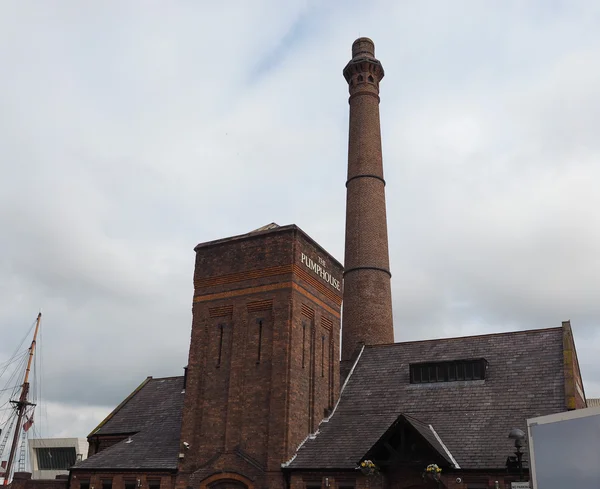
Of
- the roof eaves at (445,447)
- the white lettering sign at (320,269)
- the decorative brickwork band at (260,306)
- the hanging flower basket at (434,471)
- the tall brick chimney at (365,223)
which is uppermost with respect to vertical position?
the tall brick chimney at (365,223)

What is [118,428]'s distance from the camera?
33344 mm

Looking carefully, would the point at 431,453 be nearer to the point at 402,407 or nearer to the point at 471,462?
the point at 471,462

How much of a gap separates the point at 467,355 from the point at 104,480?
16936mm

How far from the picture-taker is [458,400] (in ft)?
81.4

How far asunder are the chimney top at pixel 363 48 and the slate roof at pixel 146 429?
26257mm

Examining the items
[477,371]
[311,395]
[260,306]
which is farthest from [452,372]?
[260,306]

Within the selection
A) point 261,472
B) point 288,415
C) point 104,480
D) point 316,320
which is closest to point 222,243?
point 316,320

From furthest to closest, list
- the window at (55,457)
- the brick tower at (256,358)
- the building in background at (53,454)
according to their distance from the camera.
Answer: the window at (55,457) < the building in background at (53,454) < the brick tower at (256,358)

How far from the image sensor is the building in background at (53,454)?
65750 millimetres

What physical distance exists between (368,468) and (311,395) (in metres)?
5.33

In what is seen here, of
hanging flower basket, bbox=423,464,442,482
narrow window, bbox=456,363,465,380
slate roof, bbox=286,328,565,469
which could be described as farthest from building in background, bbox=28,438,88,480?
hanging flower basket, bbox=423,464,442,482

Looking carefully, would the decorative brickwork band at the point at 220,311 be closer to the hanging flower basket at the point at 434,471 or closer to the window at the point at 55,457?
the hanging flower basket at the point at 434,471

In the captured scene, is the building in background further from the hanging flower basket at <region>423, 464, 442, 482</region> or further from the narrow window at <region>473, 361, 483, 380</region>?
the hanging flower basket at <region>423, 464, 442, 482</region>

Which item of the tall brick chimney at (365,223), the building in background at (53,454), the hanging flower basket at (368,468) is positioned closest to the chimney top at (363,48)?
the tall brick chimney at (365,223)
